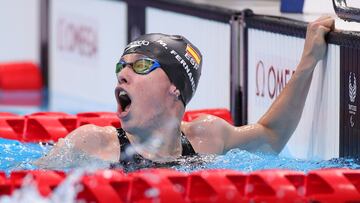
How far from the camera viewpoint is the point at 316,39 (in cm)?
439

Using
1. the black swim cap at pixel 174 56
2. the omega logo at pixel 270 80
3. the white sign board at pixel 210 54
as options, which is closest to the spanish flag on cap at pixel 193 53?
the black swim cap at pixel 174 56

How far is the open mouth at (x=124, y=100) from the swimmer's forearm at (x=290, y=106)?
0.69 m

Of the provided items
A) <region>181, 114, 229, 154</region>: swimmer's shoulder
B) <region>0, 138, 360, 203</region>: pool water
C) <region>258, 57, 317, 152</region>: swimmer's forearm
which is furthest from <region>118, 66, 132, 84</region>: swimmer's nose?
<region>258, 57, 317, 152</region>: swimmer's forearm

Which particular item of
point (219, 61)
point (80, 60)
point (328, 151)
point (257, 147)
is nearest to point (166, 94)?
point (257, 147)

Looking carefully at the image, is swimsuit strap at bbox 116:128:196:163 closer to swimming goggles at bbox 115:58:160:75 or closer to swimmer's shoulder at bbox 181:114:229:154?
swimmer's shoulder at bbox 181:114:229:154

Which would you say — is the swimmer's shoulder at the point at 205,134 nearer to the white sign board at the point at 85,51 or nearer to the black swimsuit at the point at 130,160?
the black swimsuit at the point at 130,160

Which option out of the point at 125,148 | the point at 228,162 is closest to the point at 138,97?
the point at 125,148

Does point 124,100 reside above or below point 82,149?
above

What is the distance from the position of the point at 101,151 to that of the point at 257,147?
0.78m

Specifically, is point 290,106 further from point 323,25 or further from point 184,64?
point 184,64

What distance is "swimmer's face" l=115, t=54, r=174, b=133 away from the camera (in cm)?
401

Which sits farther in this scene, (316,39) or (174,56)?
(316,39)

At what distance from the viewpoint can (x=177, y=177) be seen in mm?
3340

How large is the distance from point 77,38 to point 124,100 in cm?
394
